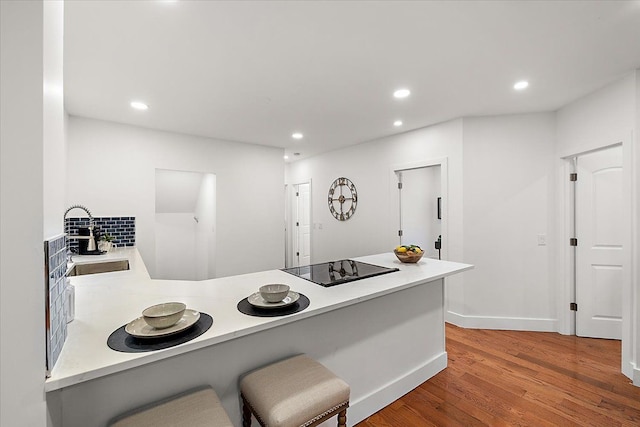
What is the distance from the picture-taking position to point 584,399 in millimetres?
2023

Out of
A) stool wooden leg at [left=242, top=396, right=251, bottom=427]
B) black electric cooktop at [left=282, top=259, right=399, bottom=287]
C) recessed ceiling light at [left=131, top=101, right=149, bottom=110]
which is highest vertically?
recessed ceiling light at [left=131, top=101, right=149, bottom=110]

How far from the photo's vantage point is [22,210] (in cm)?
76

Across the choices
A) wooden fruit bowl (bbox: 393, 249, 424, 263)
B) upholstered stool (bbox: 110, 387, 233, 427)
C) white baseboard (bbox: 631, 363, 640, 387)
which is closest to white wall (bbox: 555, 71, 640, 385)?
white baseboard (bbox: 631, 363, 640, 387)

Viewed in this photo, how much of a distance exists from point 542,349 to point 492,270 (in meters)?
0.89

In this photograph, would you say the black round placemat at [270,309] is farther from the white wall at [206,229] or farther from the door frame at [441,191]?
the white wall at [206,229]

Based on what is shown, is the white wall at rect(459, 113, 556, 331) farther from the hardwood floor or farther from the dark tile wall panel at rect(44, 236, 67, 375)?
the dark tile wall panel at rect(44, 236, 67, 375)

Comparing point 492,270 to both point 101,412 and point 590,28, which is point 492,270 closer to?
point 590,28

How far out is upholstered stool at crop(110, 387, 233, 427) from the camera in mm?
981

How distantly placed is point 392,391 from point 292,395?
3.84 ft

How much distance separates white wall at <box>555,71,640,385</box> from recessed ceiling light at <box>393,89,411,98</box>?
180cm

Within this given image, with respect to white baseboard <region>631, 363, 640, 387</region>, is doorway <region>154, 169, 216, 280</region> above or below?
above

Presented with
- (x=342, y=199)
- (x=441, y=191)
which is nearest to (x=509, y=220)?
(x=441, y=191)

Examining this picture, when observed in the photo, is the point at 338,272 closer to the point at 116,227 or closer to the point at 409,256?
the point at 409,256

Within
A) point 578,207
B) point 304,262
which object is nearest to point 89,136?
point 304,262
